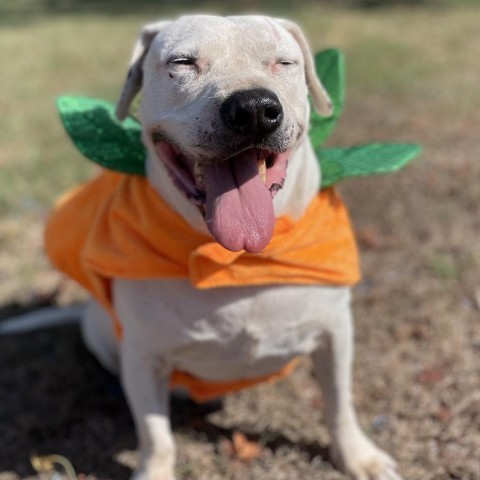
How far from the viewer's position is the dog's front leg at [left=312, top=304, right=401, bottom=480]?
9.00 feet

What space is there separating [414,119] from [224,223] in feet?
17.3

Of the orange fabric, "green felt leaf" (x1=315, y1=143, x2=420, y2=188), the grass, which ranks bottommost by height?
the grass

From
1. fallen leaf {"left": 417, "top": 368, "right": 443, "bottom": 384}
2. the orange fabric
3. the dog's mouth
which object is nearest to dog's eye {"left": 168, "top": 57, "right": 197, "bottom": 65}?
the dog's mouth

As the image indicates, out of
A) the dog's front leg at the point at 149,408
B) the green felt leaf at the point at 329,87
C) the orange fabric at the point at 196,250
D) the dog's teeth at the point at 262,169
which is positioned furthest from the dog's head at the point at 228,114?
the dog's front leg at the point at 149,408

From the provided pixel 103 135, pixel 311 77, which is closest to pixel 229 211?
pixel 311 77

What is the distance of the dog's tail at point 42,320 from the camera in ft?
12.4

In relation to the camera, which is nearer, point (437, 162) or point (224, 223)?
point (224, 223)

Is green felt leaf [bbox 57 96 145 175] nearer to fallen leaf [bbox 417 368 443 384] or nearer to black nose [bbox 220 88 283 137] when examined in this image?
black nose [bbox 220 88 283 137]

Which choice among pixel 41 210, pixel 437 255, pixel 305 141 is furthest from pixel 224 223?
pixel 41 210

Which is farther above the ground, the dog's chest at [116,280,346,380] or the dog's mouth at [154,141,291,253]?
the dog's mouth at [154,141,291,253]

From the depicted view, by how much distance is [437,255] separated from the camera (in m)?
4.23

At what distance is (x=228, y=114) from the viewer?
1.95 m

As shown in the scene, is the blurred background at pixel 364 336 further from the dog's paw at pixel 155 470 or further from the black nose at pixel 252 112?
the black nose at pixel 252 112

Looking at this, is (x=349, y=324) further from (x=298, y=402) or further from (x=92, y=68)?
(x=92, y=68)
